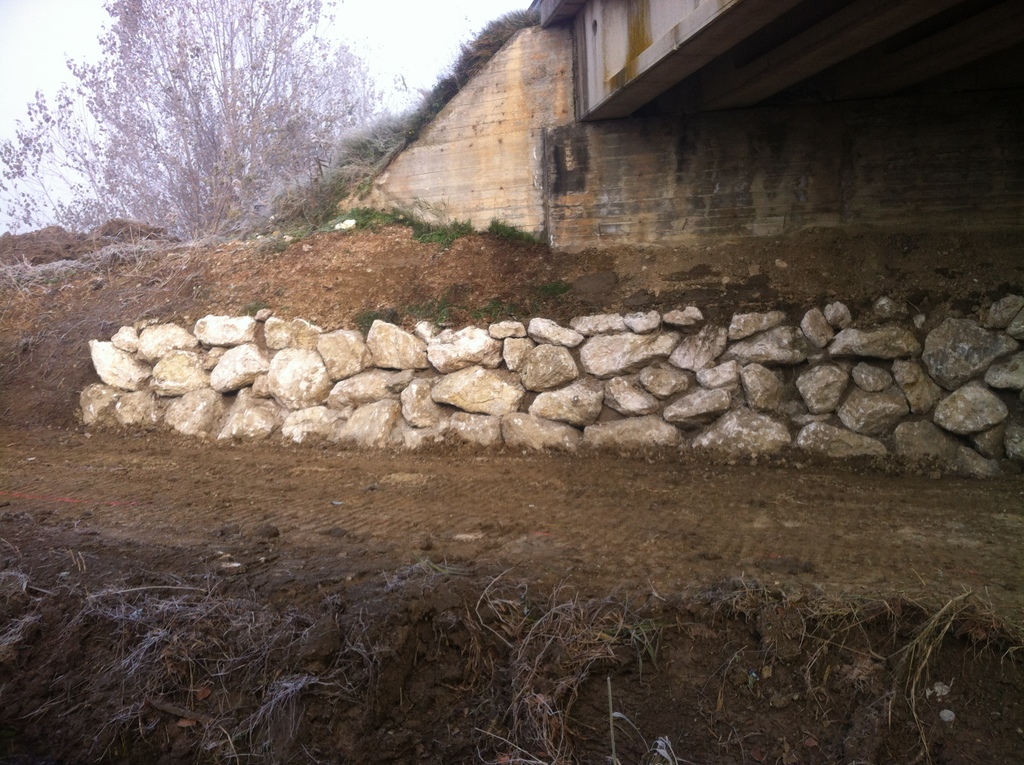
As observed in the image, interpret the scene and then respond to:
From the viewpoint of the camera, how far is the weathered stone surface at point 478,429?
25.1 feet

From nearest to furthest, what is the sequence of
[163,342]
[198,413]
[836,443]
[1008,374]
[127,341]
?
[1008,374] < [836,443] < [198,413] < [163,342] < [127,341]

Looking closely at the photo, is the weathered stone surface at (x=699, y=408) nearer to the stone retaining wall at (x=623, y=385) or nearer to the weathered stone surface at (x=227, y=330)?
the stone retaining wall at (x=623, y=385)

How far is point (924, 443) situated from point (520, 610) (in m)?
4.47

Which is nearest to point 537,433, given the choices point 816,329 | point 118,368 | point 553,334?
point 553,334

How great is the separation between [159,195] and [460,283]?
28.1 feet

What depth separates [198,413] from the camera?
344 inches

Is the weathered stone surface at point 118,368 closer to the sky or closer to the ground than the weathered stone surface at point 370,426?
closer to the sky

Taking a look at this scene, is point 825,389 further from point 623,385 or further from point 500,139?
point 500,139

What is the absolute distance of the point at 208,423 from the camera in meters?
8.73

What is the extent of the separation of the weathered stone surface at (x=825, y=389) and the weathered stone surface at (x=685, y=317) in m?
1.21

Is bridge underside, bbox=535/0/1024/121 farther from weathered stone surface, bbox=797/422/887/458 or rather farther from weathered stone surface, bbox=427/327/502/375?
weathered stone surface, bbox=797/422/887/458

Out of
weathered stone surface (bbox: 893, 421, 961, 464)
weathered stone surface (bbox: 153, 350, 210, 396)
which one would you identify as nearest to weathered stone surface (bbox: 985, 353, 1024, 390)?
weathered stone surface (bbox: 893, 421, 961, 464)

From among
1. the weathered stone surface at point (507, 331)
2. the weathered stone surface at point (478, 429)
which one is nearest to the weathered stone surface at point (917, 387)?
the weathered stone surface at point (507, 331)

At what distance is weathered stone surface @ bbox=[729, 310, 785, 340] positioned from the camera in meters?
7.51
